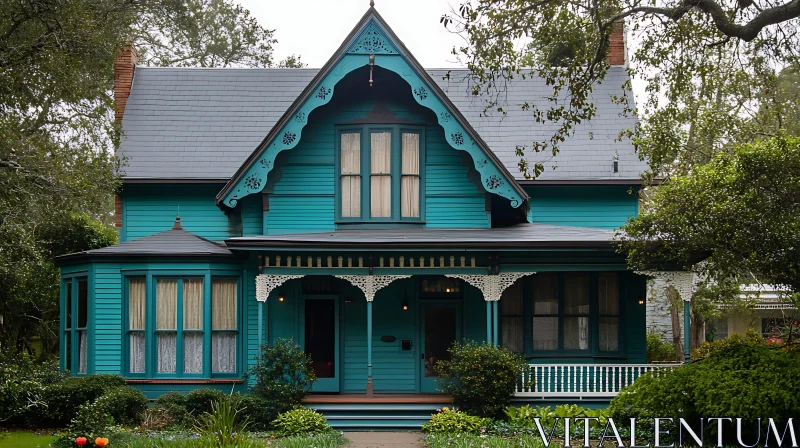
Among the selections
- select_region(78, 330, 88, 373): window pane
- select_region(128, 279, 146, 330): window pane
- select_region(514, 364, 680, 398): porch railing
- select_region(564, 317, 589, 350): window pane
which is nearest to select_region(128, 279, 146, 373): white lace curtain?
select_region(128, 279, 146, 330): window pane

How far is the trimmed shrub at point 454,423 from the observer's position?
15.4 metres

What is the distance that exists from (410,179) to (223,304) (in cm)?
457

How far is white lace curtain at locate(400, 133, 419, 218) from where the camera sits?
18.8m

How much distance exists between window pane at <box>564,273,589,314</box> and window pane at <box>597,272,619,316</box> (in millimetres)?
277

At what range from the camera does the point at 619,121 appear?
22891 mm

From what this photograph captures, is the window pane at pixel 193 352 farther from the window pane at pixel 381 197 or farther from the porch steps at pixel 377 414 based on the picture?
the window pane at pixel 381 197

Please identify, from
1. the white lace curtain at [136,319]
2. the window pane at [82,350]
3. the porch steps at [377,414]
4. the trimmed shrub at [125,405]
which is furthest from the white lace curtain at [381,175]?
the window pane at [82,350]

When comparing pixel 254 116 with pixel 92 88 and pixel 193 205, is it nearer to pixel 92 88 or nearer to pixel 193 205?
pixel 193 205

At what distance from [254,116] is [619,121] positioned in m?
9.05

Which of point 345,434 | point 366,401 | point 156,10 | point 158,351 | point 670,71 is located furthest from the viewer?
point 156,10

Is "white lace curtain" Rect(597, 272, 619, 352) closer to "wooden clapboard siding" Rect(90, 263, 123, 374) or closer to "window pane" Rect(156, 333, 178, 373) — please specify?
"window pane" Rect(156, 333, 178, 373)

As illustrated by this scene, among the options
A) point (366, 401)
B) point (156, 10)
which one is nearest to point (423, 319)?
point (366, 401)

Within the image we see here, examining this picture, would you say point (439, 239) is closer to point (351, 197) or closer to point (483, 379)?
point (351, 197)

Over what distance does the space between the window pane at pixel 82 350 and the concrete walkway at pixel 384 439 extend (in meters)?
6.34
